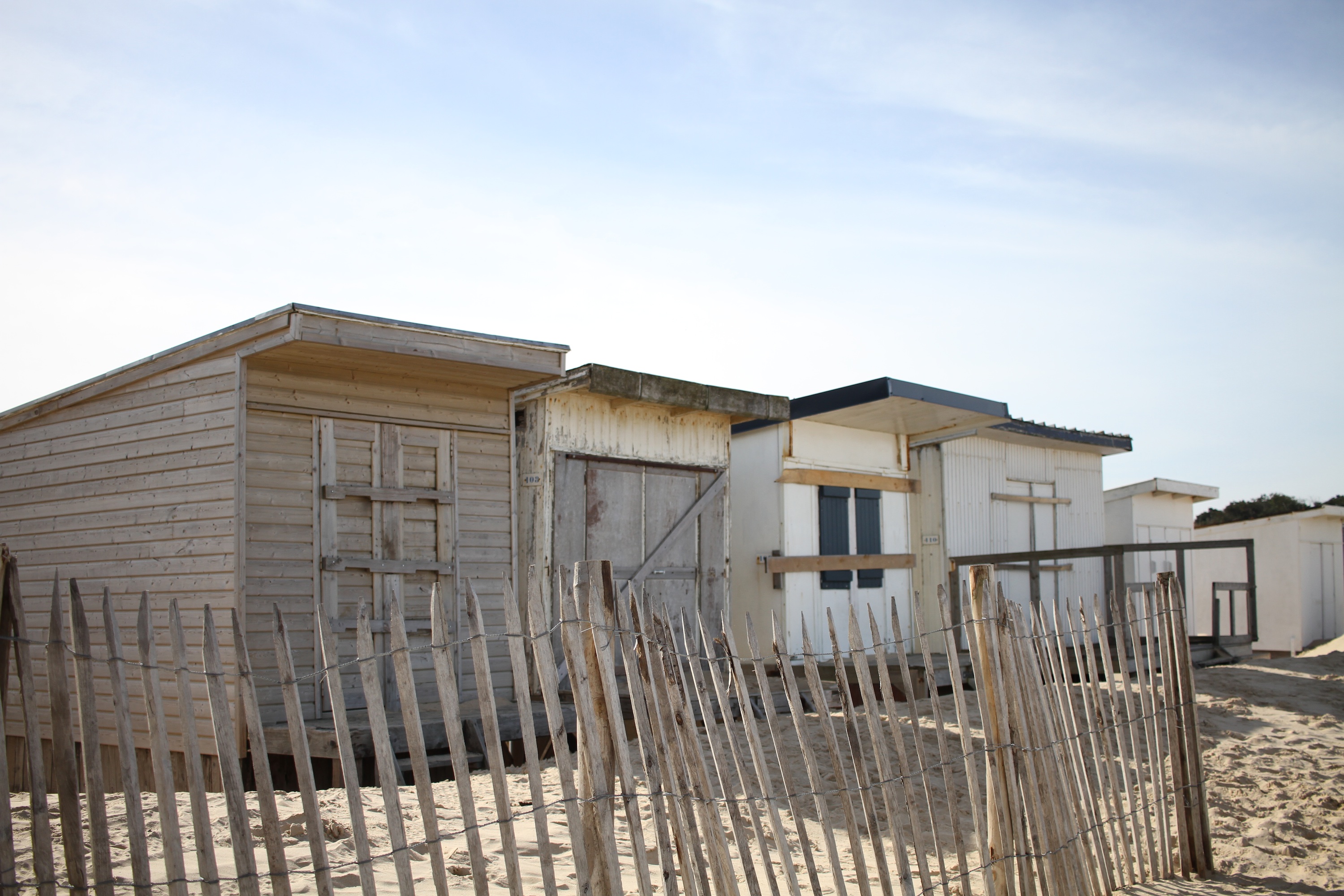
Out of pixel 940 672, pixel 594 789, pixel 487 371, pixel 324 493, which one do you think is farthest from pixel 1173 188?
pixel 594 789

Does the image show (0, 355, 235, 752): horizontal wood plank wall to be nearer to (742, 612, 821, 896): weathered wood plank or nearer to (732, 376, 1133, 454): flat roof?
(742, 612, 821, 896): weathered wood plank

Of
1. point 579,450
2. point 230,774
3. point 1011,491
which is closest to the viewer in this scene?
point 230,774

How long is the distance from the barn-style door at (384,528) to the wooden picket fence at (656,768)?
118 inches

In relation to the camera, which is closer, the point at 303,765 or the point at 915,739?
the point at 303,765

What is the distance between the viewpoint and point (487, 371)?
8.73 m

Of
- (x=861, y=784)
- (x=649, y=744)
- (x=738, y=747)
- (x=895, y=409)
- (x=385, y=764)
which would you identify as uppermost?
(x=895, y=409)

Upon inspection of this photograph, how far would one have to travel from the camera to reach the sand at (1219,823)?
462 cm

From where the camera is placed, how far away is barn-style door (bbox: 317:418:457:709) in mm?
8367

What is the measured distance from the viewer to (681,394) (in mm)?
10227

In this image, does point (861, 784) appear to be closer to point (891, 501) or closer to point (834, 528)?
point (834, 528)

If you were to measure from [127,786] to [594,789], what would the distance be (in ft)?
4.37

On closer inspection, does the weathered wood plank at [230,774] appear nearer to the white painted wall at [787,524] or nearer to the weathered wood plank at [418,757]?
the weathered wood plank at [418,757]

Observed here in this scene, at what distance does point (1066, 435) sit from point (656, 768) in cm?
1373

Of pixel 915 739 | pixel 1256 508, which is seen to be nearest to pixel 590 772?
pixel 915 739
